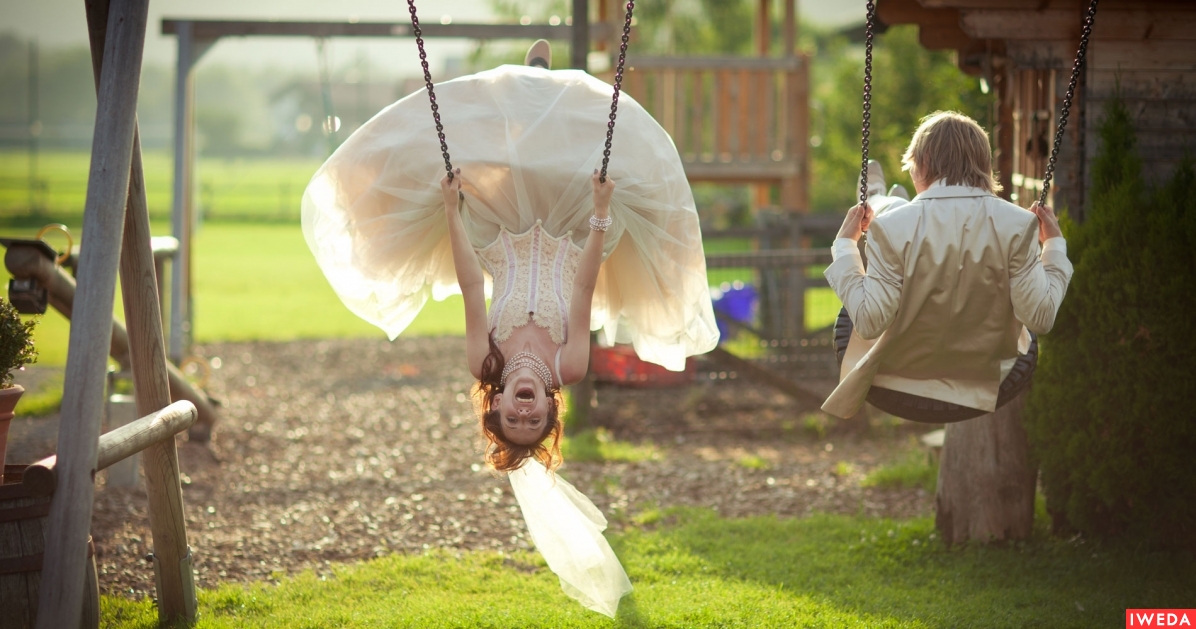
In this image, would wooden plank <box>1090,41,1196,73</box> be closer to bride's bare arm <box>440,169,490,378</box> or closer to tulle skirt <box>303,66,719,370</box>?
tulle skirt <box>303,66,719,370</box>

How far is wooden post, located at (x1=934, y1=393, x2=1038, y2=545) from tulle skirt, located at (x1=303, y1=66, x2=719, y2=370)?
152cm

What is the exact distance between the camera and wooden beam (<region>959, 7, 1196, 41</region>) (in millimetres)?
4859

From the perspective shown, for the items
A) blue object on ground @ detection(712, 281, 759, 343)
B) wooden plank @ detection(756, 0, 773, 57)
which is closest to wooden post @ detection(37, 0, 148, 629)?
blue object on ground @ detection(712, 281, 759, 343)

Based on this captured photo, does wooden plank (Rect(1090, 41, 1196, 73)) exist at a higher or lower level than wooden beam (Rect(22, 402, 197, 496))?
higher

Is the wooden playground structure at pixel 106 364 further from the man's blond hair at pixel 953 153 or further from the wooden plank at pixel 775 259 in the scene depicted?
the man's blond hair at pixel 953 153

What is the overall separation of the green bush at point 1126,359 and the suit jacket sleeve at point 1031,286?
1285mm

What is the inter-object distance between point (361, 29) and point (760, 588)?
19.2ft

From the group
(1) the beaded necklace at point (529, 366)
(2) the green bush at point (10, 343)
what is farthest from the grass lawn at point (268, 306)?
(2) the green bush at point (10, 343)

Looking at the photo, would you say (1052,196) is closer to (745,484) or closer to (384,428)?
(745,484)

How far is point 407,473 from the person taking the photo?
677cm

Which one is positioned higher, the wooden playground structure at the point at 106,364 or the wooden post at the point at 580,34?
the wooden post at the point at 580,34

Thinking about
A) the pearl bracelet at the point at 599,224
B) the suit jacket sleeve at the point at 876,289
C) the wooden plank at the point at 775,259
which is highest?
the pearl bracelet at the point at 599,224

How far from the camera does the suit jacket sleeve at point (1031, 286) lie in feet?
11.1

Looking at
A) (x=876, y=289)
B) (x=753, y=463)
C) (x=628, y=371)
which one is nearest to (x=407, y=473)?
(x=753, y=463)
